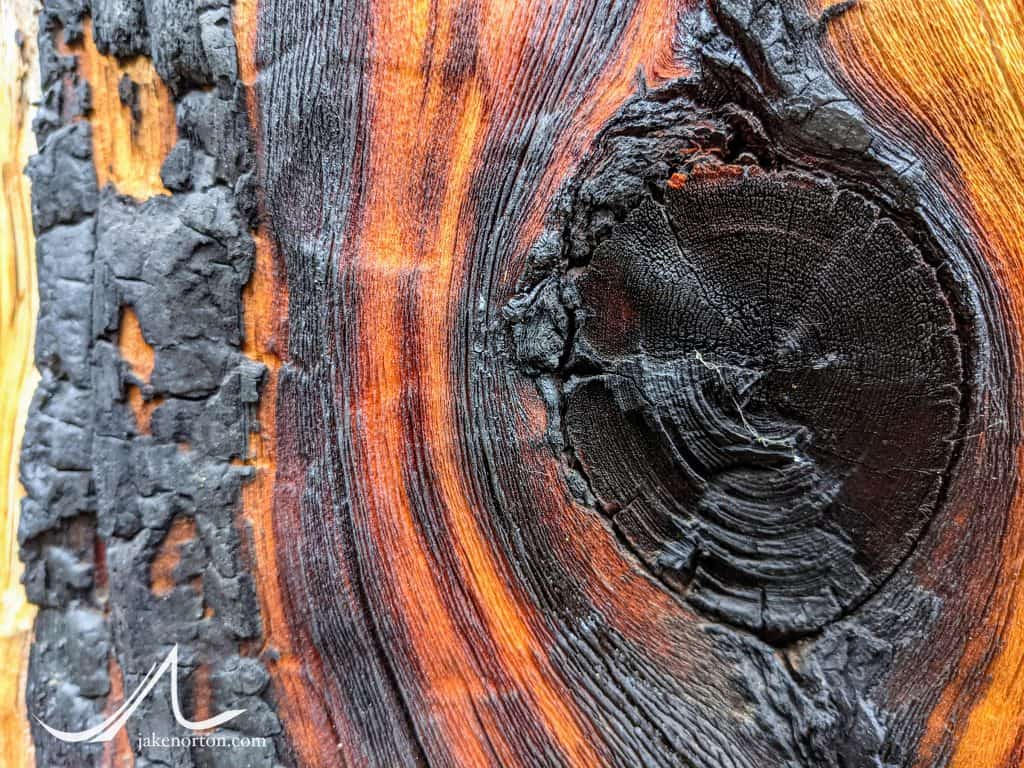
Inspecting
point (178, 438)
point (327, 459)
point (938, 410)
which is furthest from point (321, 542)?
point (938, 410)

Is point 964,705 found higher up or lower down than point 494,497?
lower down

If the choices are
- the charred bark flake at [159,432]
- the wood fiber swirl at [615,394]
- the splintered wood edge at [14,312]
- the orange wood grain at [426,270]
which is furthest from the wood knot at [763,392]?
the splintered wood edge at [14,312]

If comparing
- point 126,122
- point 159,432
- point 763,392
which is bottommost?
point 159,432

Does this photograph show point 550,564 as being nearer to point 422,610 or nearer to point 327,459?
point 422,610

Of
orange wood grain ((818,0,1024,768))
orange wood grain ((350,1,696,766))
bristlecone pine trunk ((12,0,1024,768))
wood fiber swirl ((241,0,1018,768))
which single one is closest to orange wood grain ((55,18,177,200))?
bristlecone pine trunk ((12,0,1024,768))

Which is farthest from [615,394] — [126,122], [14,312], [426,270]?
[14,312]

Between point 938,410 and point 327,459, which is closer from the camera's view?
point 938,410

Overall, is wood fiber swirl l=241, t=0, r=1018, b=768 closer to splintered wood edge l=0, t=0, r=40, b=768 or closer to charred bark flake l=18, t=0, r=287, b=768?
charred bark flake l=18, t=0, r=287, b=768

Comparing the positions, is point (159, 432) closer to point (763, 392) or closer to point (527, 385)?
point (527, 385)
